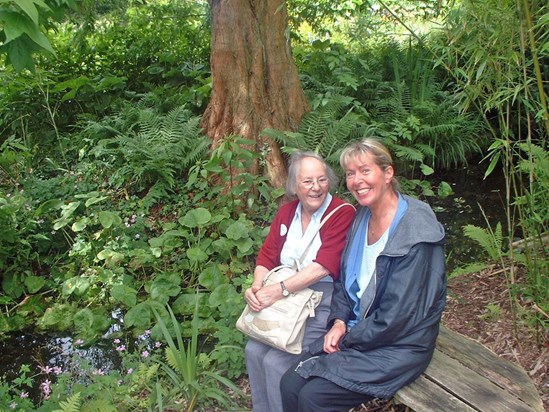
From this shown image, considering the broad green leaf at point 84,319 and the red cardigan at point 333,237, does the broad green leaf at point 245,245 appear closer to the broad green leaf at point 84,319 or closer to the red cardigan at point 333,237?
the broad green leaf at point 84,319

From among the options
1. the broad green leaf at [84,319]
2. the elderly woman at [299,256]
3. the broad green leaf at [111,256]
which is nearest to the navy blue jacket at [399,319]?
the elderly woman at [299,256]

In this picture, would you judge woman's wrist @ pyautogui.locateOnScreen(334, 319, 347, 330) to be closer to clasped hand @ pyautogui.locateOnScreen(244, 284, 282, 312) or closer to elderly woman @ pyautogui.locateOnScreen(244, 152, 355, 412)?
elderly woman @ pyautogui.locateOnScreen(244, 152, 355, 412)

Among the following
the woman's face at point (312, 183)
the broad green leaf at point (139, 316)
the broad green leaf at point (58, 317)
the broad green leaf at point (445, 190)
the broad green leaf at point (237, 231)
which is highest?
the woman's face at point (312, 183)

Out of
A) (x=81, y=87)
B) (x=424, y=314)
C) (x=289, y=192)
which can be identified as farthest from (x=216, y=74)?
(x=424, y=314)

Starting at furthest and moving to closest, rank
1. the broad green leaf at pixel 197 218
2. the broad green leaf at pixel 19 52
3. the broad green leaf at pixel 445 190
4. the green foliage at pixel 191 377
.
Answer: the broad green leaf at pixel 445 190, the broad green leaf at pixel 197 218, the green foliage at pixel 191 377, the broad green leaf at pixel 19 52

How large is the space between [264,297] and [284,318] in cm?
20

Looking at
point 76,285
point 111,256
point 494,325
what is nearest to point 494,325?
point 494,325

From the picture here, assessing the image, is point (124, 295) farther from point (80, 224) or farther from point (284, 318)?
point (284, 318)

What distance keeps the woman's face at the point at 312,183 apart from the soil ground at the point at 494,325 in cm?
120

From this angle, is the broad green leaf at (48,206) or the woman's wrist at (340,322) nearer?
the woman's wrist at (340,322)

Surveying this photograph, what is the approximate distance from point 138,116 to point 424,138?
3353 mm

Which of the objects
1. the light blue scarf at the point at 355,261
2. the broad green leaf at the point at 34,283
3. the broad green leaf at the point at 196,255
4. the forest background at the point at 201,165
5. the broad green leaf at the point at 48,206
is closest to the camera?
the light blue scarf at the point at 355,261

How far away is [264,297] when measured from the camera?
11.0ft

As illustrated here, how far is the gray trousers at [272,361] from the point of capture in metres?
3.20
